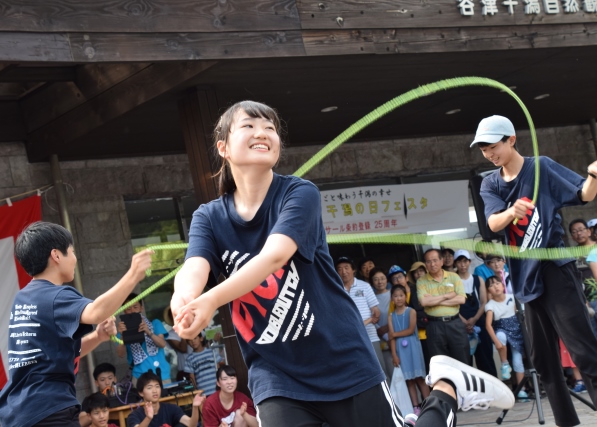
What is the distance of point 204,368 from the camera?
9.88 m

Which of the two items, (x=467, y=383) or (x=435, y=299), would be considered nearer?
(x=467, y=383)

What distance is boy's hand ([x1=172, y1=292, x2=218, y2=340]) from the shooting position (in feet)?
7.44

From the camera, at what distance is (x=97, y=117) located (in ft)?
29.2

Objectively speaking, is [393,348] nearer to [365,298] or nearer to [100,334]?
[365,298]

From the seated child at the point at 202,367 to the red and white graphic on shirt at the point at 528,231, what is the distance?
5.36 meters

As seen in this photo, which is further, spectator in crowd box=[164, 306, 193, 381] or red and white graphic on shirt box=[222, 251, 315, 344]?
spectator in crowd box=[164, 306, 193, 381]

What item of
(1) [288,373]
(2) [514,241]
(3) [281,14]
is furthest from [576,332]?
(3) [281,14]

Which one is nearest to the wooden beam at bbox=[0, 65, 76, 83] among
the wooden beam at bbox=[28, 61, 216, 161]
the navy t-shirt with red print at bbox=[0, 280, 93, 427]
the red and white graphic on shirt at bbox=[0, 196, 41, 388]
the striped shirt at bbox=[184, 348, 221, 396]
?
the wooden beam at bbox=[28, 61, 216, 161]

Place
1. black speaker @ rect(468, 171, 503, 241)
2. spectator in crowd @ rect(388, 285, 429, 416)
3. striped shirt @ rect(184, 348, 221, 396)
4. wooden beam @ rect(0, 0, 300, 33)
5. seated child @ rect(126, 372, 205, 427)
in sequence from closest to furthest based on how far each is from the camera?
wooden beam @ rect(0, 0, 300, 33), black speaker @ rect(468, 171, 503, 241), seated child @ rect(126, 372, 205, 427), striped shirt @ rect(184, 348, 221, 396), spectator in crowd @ rect(388, 285, 429, 416)

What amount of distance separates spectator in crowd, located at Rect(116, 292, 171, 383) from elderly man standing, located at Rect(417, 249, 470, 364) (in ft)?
9.87

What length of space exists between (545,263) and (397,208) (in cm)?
743

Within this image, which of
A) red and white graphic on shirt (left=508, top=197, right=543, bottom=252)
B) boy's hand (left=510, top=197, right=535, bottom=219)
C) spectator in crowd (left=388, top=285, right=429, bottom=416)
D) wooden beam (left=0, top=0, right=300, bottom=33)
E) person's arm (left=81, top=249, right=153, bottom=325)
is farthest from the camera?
spectator in crowd (left=388, top=285, right=429, bottom=416)

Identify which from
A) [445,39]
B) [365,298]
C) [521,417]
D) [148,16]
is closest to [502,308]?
[365,298]

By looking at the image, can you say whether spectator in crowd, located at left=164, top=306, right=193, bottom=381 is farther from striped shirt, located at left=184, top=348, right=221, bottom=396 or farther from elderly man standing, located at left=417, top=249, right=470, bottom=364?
elderly man standing, located at left=417, top=249, right=470, bottom=364
